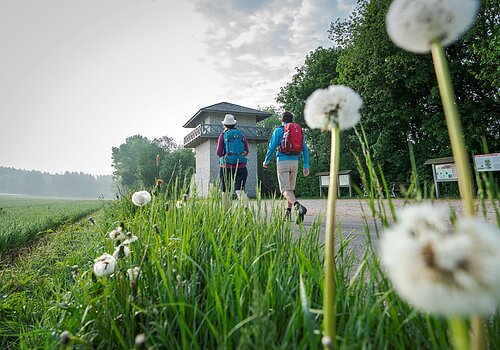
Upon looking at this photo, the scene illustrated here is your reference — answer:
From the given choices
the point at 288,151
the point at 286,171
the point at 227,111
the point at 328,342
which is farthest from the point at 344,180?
the point at 328,342

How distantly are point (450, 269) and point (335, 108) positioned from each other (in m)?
0.50

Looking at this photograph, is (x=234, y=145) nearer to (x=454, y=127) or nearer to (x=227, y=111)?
(x=454, y=127)

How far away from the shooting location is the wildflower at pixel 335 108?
770 mm

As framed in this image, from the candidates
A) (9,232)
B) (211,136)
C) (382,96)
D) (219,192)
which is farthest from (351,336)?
(211,136)

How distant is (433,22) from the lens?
57 centimetres

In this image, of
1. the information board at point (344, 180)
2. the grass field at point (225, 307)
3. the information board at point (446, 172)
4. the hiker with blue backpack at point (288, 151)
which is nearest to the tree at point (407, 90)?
the information board at point (344, 180)

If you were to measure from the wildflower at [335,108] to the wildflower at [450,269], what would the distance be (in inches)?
16.3

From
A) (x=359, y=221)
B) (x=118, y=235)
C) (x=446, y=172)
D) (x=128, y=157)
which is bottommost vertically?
(x=359, y=221)

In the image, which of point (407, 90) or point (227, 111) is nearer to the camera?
point (407, 90)

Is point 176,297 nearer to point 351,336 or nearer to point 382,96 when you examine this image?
point 351,336

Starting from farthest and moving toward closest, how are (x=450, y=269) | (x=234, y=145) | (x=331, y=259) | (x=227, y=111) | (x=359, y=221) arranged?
(x=227, y=111), (x=359, y=221), (x=234, y=145), (x=331, y=259), (x=450, y=269)

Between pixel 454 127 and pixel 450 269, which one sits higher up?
pixel 454 127

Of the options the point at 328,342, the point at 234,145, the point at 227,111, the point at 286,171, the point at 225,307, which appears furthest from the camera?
the point at 227,111

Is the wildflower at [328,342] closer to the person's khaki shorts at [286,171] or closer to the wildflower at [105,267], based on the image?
the wildflower at [105,267]
